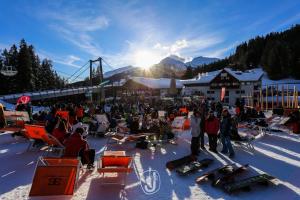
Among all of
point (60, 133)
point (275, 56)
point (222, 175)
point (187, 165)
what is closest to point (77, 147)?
point (60, 133)

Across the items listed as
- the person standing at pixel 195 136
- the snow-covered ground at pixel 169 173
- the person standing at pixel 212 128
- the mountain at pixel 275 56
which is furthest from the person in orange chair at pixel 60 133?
the mountain at pixel 275 56

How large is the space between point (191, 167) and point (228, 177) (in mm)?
1015

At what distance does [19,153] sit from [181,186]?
512 centimetres

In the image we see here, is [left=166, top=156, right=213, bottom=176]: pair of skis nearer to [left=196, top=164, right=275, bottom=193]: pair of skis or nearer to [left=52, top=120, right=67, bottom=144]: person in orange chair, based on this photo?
[left=196, top=164, right=275, bottom=193]: pair of skis

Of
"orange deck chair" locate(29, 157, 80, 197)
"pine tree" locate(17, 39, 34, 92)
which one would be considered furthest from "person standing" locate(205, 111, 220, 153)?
"pine tree" locate(17, 39, 34, 92)

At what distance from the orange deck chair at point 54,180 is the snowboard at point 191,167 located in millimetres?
2326

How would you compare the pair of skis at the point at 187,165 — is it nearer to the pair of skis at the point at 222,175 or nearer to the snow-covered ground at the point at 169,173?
the snow-covered ground at the point at 169,173

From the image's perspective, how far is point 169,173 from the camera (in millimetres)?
6180

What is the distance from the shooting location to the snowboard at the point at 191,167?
603 centimetres

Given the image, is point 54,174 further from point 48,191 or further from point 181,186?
point 181,186

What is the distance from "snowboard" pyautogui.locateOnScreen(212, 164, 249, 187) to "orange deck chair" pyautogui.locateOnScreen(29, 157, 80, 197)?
263 centimetres

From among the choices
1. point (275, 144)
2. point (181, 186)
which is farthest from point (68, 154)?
point (275, 144)

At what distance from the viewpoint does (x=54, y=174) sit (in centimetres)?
461

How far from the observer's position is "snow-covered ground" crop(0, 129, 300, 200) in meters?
4.91
